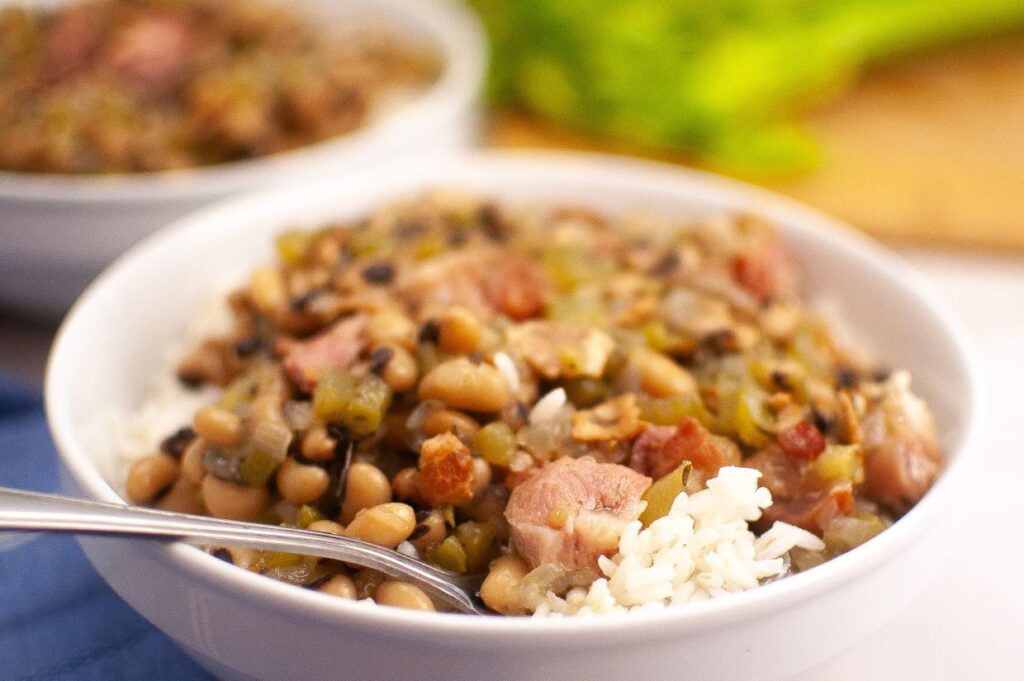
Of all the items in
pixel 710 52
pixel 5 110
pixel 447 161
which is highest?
pixel 710 52

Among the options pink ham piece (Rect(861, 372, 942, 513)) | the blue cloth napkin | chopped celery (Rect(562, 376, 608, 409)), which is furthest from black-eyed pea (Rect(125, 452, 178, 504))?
pink ham piece (Rect(861, 372, 942, 513))

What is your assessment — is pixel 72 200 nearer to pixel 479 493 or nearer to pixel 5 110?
pixel 5 110

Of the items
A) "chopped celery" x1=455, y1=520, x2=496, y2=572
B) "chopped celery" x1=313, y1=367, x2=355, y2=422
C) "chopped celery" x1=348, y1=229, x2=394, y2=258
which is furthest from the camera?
"chopped celery" x1=348, y1=229, x2=394, y2=258

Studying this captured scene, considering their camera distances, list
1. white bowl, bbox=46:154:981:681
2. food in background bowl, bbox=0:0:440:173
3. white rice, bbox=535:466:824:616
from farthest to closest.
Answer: food in background bowl, bbox=0:0:440:173
white rice, bbox=535:466:824:616
white bowl, bbox=46:154:981:681

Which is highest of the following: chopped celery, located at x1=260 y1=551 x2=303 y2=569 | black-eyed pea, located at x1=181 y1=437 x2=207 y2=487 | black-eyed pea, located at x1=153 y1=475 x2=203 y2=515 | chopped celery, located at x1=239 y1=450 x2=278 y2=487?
chopped celery, located at x1=239 y1=450 x2=278 y2=487

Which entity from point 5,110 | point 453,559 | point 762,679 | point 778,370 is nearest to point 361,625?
point 453,559

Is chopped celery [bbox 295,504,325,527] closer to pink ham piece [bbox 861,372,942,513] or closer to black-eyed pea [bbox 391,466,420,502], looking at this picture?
black-eyed pea [bbox 391,466,420,502]

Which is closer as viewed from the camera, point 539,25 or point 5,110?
point 5,110

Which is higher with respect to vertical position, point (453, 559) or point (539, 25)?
point (539, 25)
